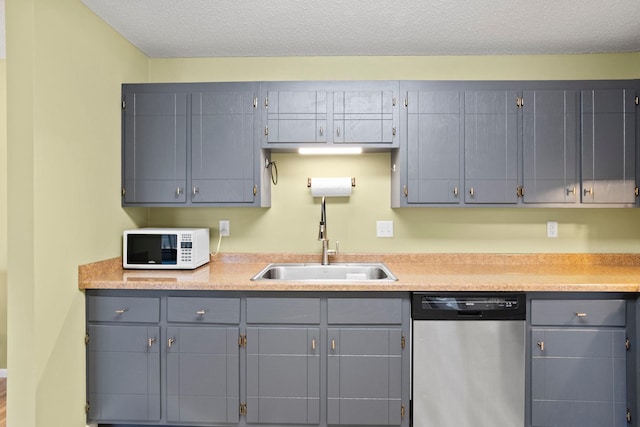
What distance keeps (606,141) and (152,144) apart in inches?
111

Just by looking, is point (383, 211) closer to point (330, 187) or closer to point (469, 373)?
point (330, 187)

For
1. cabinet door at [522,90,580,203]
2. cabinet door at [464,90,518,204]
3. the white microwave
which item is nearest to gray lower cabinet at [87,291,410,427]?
the white microwave

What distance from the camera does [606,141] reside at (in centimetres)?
257

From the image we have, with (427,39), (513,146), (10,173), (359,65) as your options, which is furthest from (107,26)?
(513,146)

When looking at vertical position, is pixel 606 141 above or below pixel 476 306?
above

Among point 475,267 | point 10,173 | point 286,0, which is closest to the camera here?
point 10,173

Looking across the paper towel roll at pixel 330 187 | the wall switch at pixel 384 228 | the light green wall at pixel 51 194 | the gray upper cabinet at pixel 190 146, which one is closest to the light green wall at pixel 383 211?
the wall switch at pixel 384 228

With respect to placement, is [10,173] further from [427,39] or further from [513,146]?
[513,146]

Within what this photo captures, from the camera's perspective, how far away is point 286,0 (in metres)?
2.17

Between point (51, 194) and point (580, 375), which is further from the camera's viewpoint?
point (580, 375)

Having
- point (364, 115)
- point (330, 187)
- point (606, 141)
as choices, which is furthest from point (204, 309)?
point (606, 141)

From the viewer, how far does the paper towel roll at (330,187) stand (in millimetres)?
2811

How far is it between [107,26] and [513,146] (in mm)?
2535

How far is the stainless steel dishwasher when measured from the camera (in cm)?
218
